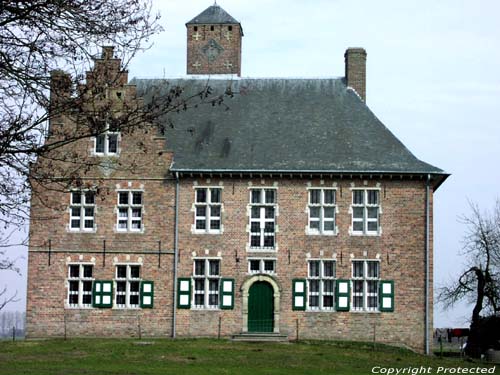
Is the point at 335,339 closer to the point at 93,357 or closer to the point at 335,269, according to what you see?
the point at 335,269

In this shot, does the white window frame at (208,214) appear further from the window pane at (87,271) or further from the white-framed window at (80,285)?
the white-framed window at (80,285)

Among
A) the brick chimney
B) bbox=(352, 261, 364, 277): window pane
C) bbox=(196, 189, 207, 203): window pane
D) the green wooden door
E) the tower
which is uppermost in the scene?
the tower

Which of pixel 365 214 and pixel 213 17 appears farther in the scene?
pixel 213 17

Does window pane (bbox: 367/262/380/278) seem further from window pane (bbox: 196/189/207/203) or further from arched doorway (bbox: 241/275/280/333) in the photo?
window pane (bbox: 196/189/207/203)

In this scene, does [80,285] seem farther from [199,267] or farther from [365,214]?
[365,214]

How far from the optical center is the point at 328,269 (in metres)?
33.7

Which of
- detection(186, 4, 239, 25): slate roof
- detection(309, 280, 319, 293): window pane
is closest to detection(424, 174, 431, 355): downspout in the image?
detection(309, 280, 319, 293): window pane

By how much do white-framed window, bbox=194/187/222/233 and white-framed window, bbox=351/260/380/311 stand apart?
17.2 feet

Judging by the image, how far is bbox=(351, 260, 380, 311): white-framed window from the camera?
33.5 metres

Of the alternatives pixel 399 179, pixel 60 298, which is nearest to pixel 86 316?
pixel 60 298

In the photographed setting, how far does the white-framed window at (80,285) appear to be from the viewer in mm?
33656

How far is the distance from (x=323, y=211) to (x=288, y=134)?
12.0 feet

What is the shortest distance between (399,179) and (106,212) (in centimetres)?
1079

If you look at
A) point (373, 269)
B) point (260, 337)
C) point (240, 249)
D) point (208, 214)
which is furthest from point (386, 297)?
point (208, 214)
